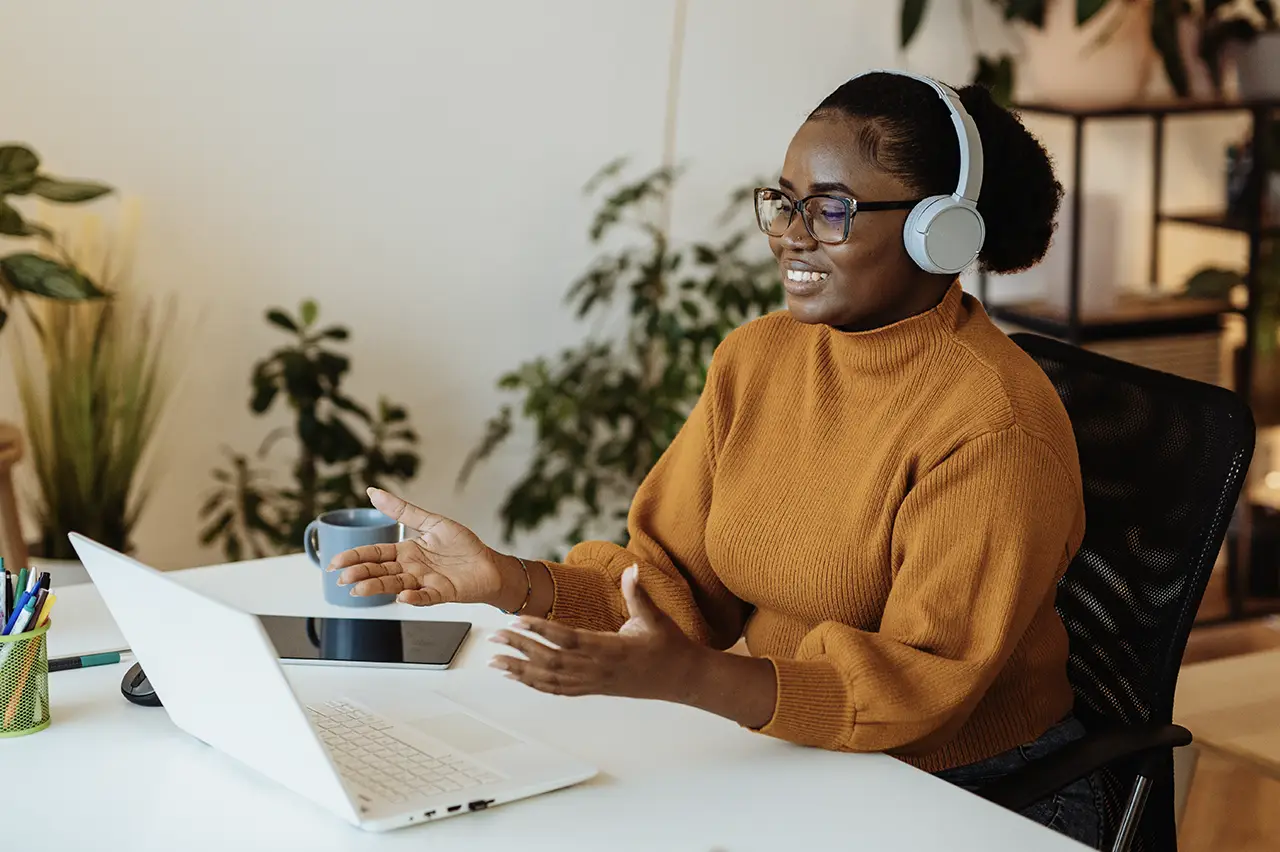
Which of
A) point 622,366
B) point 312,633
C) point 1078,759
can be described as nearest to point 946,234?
point 1078,759

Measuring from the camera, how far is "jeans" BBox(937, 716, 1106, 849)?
141 cm

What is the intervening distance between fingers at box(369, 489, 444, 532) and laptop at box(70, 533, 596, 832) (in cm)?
20

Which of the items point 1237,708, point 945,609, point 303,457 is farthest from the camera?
point 303,457

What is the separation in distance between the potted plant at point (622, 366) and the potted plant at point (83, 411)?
2.35 ft

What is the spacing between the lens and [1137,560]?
1507mm

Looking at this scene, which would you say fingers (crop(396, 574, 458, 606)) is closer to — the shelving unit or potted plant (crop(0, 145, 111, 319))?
potted plant (crop(0, 145, 111, 319))

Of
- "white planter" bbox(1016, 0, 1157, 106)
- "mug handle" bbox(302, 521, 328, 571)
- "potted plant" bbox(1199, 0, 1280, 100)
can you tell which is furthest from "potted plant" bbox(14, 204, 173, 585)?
"potted plant" bbox(1199, 0, 1280, 100)

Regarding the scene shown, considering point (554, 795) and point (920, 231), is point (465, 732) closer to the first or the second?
point (554, 795)

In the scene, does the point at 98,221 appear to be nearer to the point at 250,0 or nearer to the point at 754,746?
the point at 250,0

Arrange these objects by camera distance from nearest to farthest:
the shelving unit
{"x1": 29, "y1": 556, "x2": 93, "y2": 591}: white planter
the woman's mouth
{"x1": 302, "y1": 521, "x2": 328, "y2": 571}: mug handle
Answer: the woman's mouth → {"x1": 302, "y1": 521, "x2": 328, "y2": 571}: mug handle → {"x1": 29, "y1": 556, "x2": 93, "y2": 591}: white planter → the shelving unit

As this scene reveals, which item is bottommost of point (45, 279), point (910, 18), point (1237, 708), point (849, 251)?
point (1237, 708)

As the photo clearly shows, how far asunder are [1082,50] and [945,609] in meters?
2.67

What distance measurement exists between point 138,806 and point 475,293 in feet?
6.74

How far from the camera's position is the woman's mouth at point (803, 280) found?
1.46 m
